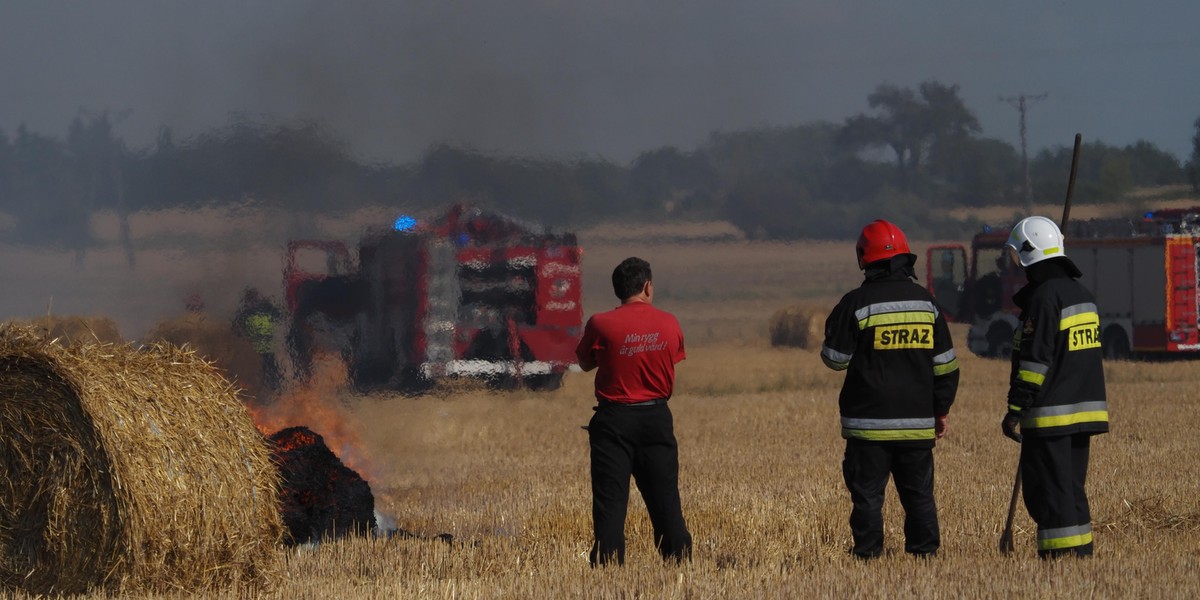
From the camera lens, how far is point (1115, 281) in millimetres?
28156

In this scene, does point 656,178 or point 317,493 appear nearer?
point 317,493

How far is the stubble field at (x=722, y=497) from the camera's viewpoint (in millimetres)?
7094

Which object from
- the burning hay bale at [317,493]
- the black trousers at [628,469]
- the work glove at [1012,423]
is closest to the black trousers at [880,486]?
the work glove at [1012,423]

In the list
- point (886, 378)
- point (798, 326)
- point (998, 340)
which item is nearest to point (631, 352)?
point (886, 378)

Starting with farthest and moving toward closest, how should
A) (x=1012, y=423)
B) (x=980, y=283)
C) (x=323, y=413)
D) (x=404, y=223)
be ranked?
(x=980, y=283) < (x=404, y=223) < (x=323, y=413) < (x=1012, y=423)

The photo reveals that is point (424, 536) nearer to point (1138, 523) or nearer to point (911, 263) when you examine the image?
point (911, 263)

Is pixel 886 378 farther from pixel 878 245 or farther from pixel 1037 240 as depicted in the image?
pixel 1037 240

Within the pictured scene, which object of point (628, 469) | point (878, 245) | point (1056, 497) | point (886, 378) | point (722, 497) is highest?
point (878, 245)

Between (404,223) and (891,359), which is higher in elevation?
(404,223)

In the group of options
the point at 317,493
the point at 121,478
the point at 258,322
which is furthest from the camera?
the point at 258,322

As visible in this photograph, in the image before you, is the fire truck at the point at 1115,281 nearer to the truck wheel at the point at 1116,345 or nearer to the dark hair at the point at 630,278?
the truck wheel at the point at 1116,345

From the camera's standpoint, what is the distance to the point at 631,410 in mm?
7457

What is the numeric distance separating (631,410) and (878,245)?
151 centimetres

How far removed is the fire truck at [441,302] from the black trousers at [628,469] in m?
5.54
